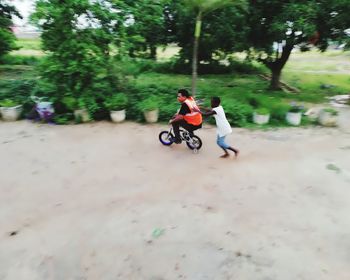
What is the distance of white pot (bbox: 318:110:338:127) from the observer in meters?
8.98

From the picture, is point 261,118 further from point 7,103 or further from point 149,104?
point 7,103

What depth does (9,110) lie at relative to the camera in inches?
366

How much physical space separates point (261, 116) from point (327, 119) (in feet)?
6.06

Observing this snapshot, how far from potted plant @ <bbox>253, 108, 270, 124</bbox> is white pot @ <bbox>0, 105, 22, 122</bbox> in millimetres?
6962

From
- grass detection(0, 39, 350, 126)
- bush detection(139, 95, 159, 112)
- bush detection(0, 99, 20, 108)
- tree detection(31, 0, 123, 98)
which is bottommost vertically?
grass detection(0, 39, 350, 126)

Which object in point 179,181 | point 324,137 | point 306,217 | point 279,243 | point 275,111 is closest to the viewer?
point 279,243

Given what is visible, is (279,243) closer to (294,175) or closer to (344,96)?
(294,175)

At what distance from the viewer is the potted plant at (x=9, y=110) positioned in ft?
30.5

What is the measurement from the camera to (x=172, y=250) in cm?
416

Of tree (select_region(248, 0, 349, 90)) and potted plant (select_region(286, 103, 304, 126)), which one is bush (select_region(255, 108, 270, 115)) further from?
tree (select_region(248, 0, 349, 90))

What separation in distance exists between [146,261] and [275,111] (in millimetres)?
6839

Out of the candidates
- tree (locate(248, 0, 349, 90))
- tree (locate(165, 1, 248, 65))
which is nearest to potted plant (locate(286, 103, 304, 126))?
tree (locate(248, 0, 349, 90))

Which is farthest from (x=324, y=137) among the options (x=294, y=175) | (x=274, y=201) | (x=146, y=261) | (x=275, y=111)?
(x=146, y=261)

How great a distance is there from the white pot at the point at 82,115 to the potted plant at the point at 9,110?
1.81 meters
